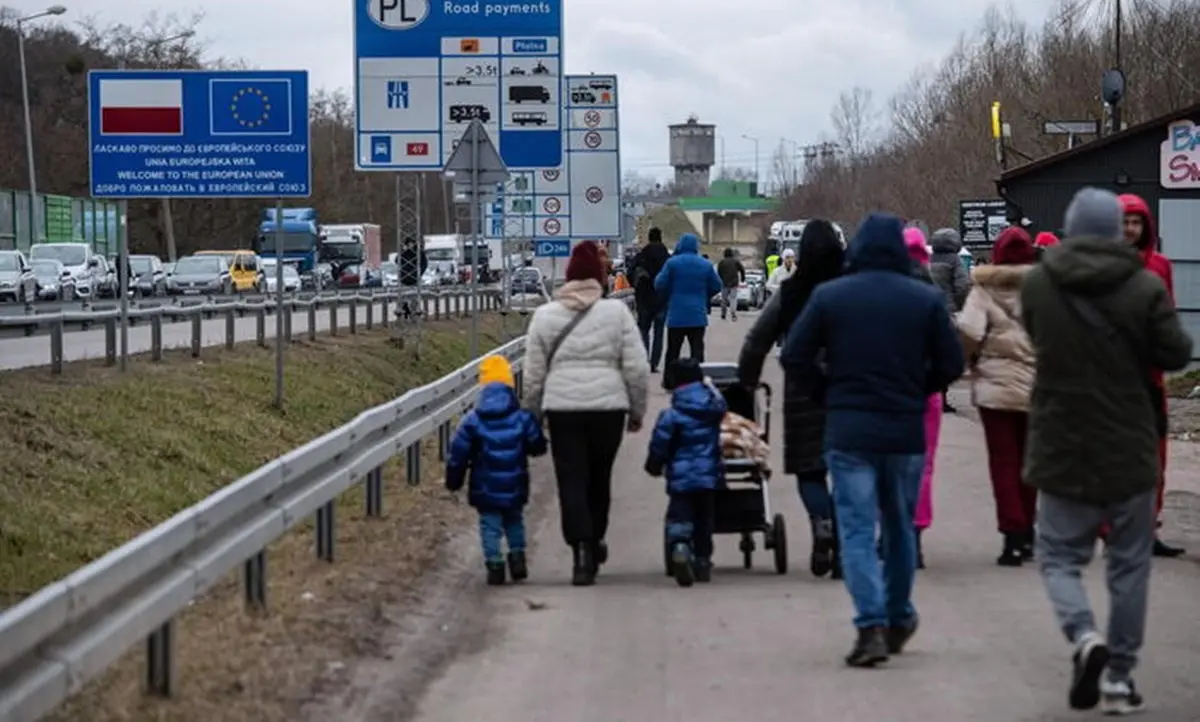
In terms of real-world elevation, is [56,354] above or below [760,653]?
above

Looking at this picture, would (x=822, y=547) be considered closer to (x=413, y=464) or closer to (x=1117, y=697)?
(x=1117, y=697)

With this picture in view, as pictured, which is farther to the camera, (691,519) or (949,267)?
(949,267)

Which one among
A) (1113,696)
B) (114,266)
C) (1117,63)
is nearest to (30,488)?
(1113,696)

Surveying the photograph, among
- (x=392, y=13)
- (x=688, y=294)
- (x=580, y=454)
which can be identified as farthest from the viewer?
(x=392, y=13)

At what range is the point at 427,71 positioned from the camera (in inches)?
1078

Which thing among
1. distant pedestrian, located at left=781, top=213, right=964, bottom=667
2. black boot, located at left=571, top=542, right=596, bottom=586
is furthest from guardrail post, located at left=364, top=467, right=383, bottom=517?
distant pedestrian, located at left=781, top=213, right=964, bottom=667

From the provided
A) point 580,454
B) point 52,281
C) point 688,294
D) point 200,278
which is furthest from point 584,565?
point 200,278

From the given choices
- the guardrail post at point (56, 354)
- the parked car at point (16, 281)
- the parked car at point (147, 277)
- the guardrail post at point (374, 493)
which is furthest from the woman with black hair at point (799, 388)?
the parked car at point (147, 277)

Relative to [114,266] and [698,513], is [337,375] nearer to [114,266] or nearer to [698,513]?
[698,513]

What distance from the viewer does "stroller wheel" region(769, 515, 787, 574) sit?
38.7ft

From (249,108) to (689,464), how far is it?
9610mm

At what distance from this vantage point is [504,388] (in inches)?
453

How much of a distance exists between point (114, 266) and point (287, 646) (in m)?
56.9

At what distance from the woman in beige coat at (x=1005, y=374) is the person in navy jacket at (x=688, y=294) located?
11.8 m
